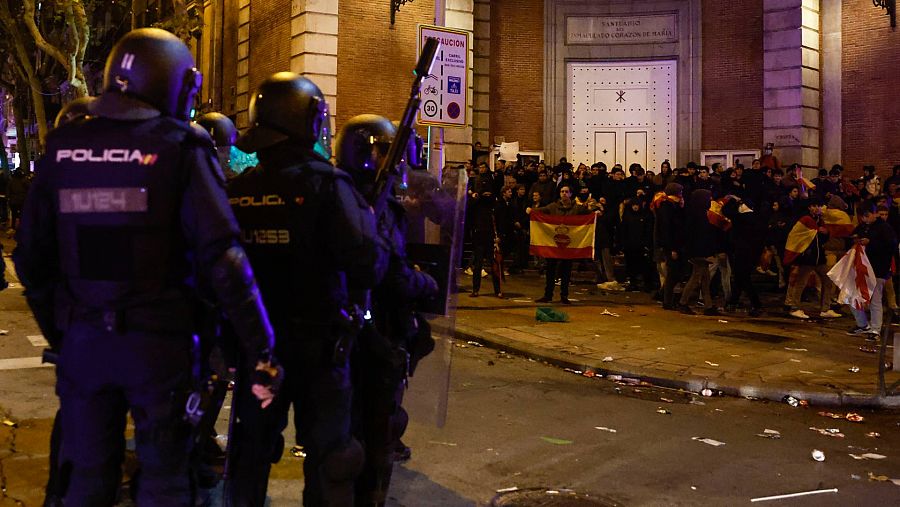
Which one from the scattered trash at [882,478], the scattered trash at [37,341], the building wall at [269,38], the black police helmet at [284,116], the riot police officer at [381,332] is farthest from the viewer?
the building wall at [269,38]

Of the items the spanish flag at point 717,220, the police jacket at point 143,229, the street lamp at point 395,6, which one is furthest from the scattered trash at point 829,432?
the street lamp at point 395,6

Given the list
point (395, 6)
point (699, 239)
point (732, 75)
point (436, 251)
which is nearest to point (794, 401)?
point (436, 251)

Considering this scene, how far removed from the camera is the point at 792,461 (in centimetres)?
A: 575

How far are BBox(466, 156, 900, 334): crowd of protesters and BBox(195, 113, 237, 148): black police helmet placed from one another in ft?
26.2

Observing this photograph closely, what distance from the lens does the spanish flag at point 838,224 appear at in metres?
→ 13.0

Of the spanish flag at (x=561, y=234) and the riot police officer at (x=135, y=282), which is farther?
the spanish flag at (x=561, y=234)

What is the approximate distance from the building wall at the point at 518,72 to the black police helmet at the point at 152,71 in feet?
64.3

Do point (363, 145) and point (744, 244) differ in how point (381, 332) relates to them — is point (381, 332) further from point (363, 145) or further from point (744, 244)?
point (744, 244)

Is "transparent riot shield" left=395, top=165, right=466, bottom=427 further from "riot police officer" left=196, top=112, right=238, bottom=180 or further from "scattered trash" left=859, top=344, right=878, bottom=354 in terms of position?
"scattered trash" left=859, top=344, right=878, bottom=354

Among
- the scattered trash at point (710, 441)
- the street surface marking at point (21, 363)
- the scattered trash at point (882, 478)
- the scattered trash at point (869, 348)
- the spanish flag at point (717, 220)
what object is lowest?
the scattered trash at point (882, 478)

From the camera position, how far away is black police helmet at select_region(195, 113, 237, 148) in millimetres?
5879

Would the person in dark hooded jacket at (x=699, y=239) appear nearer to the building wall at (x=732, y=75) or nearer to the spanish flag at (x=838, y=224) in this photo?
the spanish flag at (x=838, y=224)

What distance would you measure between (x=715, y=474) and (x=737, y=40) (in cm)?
1785

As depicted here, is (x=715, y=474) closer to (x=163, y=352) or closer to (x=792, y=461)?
(x=792, y=461)
